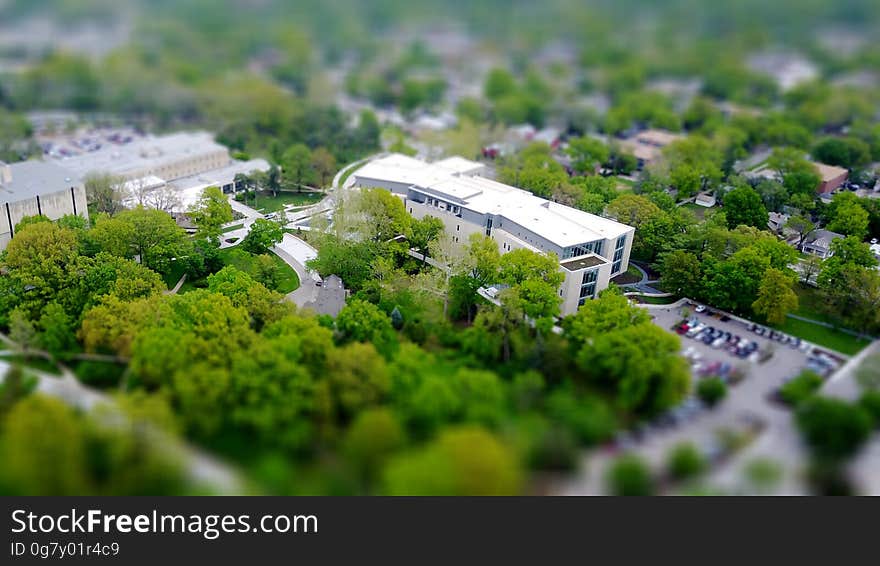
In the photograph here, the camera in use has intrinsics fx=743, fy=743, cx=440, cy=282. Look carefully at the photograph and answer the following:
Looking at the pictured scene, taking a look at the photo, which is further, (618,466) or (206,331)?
(206,331)

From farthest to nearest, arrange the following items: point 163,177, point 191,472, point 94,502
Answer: point 163,177, point 191,472, point 94,502

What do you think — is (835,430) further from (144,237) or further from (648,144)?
(648,144)

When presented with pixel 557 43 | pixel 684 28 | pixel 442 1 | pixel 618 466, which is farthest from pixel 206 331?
pixel 442 1

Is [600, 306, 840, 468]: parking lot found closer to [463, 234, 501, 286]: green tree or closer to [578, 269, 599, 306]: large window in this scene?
[578, 269, 599, 306]: large window

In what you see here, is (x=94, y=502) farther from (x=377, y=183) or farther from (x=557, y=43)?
(x=557, y=43)

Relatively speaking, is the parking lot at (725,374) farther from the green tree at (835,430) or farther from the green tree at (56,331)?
the green tree at (56,331)

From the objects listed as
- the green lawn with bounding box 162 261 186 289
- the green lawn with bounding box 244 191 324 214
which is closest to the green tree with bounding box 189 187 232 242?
the green lawn with bounding box 162 261 186 289
